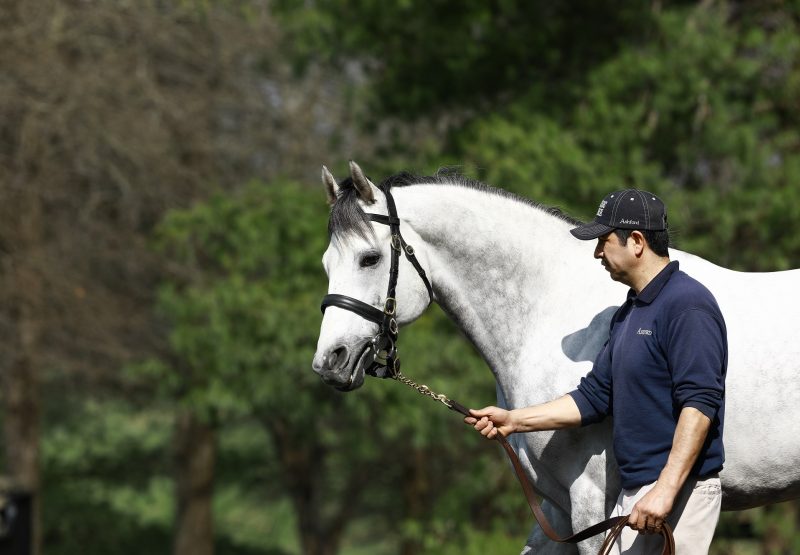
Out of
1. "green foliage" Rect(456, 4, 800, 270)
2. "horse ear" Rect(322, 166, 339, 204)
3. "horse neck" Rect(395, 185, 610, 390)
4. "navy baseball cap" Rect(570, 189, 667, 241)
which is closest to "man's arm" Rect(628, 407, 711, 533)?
"navy baseball cap" Rect(570, 189, 667, 241)

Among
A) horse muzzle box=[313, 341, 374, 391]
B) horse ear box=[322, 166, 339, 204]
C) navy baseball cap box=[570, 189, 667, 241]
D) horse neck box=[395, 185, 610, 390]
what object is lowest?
horse muzzle box=[313, 341, 374, 391]

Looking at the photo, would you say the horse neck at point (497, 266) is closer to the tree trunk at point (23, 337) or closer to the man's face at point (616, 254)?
the man's face at point (616, 254)

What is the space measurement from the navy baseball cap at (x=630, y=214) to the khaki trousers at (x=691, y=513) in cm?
85

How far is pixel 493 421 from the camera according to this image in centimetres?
386

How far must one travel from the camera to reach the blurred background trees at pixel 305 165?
10.7 meters

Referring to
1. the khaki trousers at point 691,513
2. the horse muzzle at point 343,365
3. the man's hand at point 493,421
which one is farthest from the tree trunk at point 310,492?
the khaki trousers at point 691,513

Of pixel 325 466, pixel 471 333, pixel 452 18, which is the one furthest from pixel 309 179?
pixel 471 333

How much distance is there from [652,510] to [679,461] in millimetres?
175

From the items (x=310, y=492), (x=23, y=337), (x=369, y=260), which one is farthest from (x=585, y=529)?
(x=310, y=492)

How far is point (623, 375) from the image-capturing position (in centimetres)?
354

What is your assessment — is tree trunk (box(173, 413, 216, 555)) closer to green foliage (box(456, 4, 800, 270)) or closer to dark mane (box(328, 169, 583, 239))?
green foliage (box(456, 4, 800, 270))

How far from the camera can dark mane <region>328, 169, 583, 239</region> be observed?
13.3ft

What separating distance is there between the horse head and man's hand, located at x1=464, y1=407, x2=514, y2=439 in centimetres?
45

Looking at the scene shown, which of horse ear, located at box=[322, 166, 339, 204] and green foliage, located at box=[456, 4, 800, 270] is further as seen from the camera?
green foliage, located at box=[456, 4, 800, 270]
